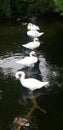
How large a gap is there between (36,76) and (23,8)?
453 inches

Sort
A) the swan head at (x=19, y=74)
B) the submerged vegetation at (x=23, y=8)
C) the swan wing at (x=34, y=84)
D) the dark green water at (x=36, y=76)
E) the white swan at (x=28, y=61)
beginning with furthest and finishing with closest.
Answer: the submerged vegetation at (x=23, y=8) → the white swan at (x=28, y=61) → the swan head at (x=19, y=74) → the swan wing at (x=34, y=84) → the dark green water at (x=36, y=76)

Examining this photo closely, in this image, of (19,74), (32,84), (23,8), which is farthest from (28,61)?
(23,8)

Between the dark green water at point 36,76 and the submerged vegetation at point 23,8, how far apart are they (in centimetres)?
287

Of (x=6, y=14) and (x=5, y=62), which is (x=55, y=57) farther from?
(x=6, y=14)

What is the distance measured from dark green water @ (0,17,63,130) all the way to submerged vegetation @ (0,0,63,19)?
2.87 meters

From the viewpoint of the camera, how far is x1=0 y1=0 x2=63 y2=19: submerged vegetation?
2455 centimetres

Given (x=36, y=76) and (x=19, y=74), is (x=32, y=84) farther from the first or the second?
(x=36, y=76)

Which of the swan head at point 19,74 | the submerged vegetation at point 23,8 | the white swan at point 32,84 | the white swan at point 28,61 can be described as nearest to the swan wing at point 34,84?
the white swan at point 32,84

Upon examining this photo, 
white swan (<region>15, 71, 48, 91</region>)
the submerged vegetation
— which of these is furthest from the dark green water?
the submerged vegetation

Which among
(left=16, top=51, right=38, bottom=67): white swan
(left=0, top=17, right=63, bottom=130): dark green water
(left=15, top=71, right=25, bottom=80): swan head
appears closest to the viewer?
(left=0, top=17, right=63, bottom=130): dark green water

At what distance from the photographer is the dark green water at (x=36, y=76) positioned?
1203 cm

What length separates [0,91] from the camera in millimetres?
14000

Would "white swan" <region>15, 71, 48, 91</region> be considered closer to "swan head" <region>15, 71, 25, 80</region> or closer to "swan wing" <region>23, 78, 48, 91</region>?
"swan wing" <region>23, 78, 48, 91</region>

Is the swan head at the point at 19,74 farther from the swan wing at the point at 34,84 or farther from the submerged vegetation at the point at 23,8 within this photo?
the submerged vegetation at the point at 23,8
